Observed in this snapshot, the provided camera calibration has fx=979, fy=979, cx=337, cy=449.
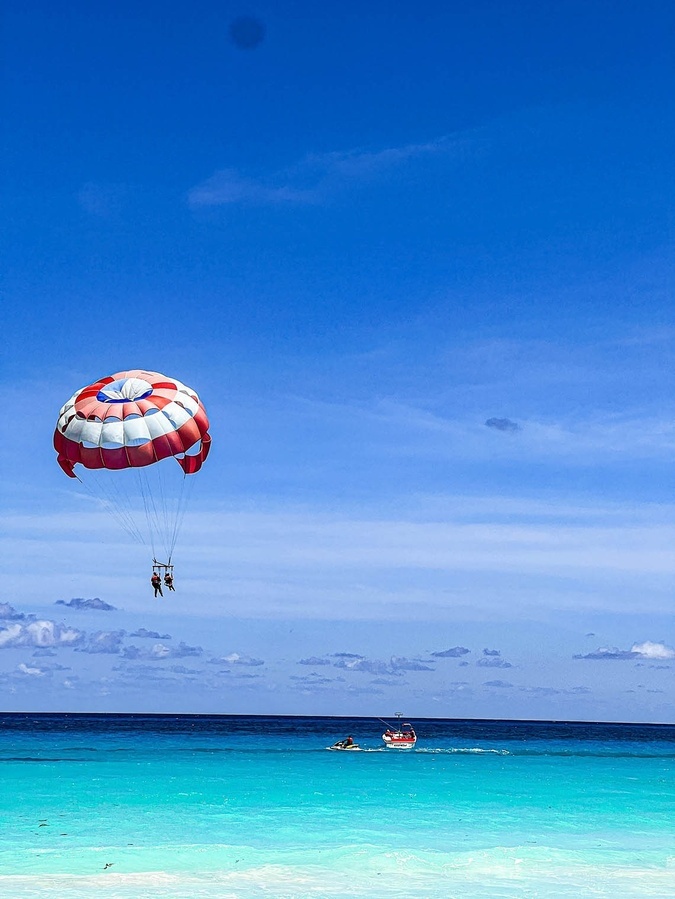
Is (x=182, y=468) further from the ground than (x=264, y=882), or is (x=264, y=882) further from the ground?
(x=182, y=468)

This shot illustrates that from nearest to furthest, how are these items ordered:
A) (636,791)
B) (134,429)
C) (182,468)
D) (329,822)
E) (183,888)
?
(183,888)
(134,429)
(182,468)
(329,822)
(636,791)

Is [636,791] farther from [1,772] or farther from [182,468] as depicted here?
[1,772]

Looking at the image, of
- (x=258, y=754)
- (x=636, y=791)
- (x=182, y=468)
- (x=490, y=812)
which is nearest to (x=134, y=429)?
(x=182, y=468)

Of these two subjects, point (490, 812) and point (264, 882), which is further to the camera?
Answer: point (490, 812)

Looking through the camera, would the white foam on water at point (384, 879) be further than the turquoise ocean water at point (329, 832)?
No

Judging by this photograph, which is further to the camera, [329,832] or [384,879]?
[329,832]

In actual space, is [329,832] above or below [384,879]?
above

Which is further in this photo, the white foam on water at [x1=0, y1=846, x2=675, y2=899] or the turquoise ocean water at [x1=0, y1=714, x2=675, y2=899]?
the turquoise ocean water at [x1=0, y1=714, x2=675, y2=899]

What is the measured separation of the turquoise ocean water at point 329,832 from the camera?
52.2 ft

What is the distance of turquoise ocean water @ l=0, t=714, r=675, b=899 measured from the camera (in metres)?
15.9

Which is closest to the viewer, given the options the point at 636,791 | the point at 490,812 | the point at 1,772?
the point at 490,812

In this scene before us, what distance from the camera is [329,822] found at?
22.3 metres

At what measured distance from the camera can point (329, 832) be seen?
68.2 feet

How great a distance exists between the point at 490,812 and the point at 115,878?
37.4 feet
